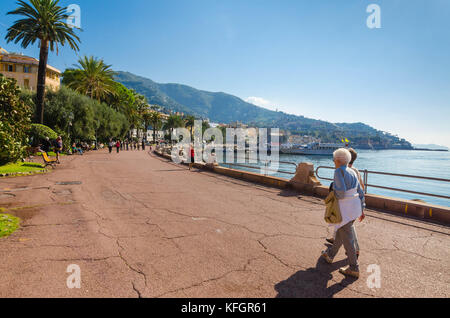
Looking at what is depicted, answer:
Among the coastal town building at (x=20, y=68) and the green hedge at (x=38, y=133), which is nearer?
the green hedge at (x=38, y=133)

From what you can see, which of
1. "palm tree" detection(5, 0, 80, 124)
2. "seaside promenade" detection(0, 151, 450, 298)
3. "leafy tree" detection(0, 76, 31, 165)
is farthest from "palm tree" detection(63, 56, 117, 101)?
"seaside promenade" detection(0, 151, 450, 298)

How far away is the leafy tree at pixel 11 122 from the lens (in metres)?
12.8

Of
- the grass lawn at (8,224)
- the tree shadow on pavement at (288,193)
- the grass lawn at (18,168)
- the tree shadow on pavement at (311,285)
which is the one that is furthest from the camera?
the grass lawn at (18,168)

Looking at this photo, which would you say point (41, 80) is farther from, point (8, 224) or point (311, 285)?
point (311, 285)

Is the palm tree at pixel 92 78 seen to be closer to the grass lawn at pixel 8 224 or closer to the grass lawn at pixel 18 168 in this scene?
the grass lawn at pixel 18 168

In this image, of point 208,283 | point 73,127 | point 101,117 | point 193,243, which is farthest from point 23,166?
point 101,117

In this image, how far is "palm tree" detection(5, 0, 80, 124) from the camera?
76.8ft

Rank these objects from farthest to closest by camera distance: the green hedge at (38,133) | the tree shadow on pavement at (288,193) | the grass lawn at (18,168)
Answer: the green hedge at (38,133), the grass lawn at (18,168), the tree shadow on pavement at (288,193)

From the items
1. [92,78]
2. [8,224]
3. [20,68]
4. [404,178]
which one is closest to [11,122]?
[8,224]

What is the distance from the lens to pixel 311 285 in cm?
337

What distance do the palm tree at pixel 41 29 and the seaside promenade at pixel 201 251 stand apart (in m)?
21.1

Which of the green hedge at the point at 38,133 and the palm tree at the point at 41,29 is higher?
the palm tree at the point at 41,29

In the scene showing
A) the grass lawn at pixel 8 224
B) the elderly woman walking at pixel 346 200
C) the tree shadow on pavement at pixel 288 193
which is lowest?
the grass lawn at pixel 8 224

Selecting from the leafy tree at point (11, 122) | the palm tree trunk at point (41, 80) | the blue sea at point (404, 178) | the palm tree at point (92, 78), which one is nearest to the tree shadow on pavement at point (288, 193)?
the leafy tree at point (11, 122)
